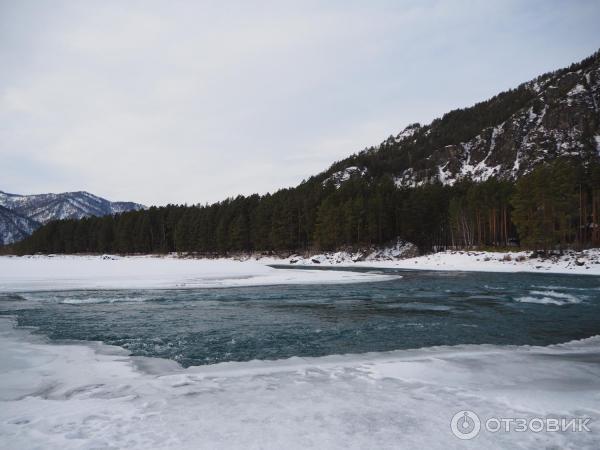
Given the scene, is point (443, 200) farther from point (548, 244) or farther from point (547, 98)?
point (547, 98)

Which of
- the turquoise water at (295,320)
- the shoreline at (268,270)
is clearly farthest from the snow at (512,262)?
the turquoise water at (295,320)

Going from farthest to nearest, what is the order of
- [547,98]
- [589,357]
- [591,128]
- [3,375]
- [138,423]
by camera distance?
[547,98] < [591,128] < [589,357] < [3,375] < [138,423]

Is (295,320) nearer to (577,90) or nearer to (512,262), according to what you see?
(512,262)

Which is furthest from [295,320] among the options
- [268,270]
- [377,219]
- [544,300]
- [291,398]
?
[377,219]

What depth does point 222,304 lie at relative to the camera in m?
18.2

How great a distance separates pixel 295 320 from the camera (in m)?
14.0

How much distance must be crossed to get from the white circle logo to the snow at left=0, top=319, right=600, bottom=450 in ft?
0.36

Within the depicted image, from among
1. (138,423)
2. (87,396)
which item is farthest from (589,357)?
(87,396)

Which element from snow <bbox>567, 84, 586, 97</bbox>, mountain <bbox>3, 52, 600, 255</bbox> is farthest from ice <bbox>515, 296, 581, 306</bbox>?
snow <bbox>567, 84, 586, 97</bbox>

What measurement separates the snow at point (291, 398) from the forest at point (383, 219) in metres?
52.3

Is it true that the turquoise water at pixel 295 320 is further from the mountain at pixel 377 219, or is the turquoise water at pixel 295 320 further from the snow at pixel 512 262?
the mountain at pixel 377 219

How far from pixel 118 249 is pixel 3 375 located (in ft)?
428

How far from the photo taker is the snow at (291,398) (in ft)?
14.9

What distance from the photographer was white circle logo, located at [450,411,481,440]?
4691 mm
